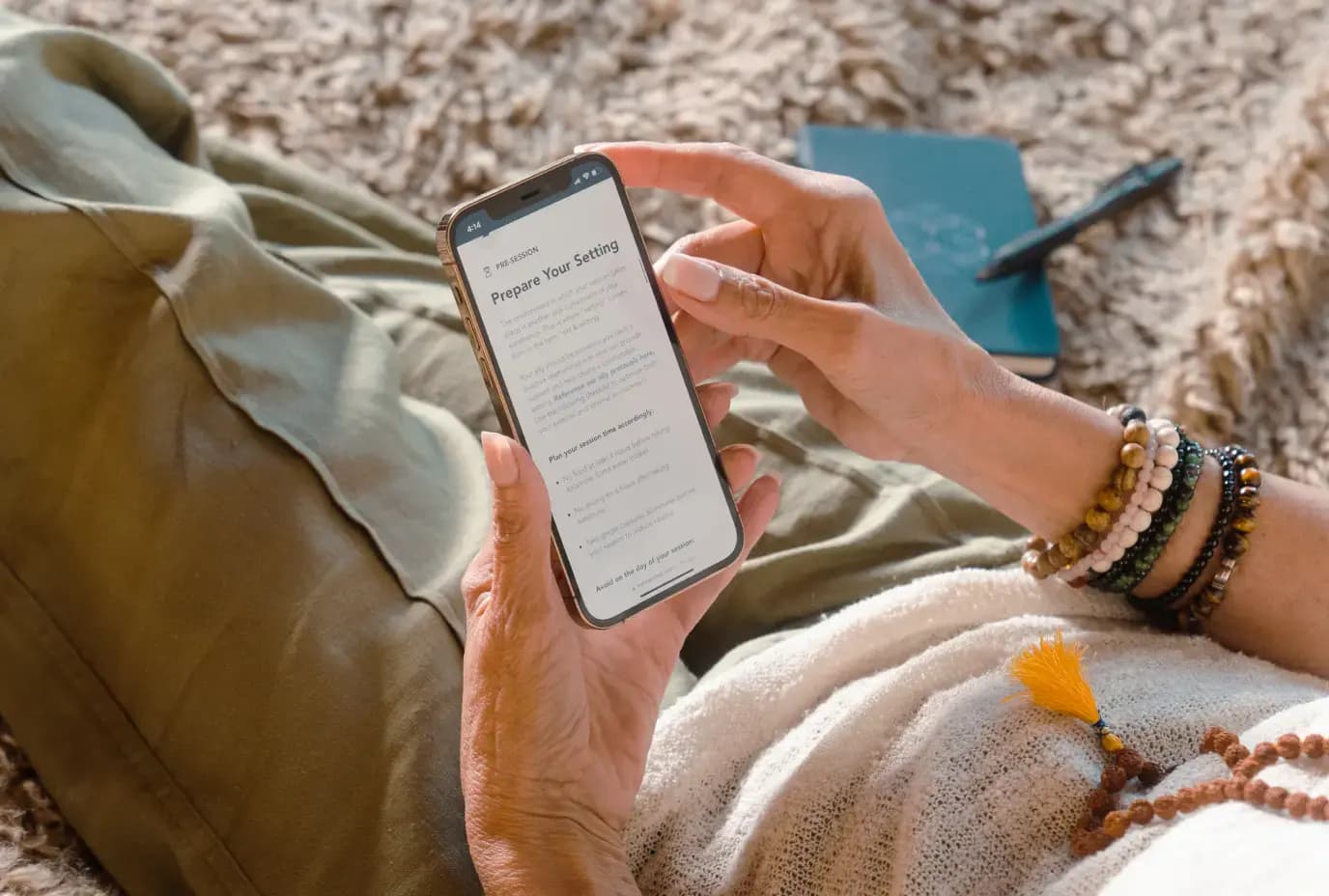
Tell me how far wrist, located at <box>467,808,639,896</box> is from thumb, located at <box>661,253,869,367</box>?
0.83ft

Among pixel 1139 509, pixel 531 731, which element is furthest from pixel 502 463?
pixel 1139 509

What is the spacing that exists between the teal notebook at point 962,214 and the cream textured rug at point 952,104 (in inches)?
1.4

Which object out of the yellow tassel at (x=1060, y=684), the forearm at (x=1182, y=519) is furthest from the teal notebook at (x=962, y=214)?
the yellow tassel at (x=1060, y=684)

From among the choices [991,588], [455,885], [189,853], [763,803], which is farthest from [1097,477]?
[189,853]

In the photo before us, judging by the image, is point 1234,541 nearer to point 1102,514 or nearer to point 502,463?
point 1102,514

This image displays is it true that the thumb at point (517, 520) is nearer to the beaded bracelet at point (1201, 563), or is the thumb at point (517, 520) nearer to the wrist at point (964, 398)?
the wrist at point (964, 398)

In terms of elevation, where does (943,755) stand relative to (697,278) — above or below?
below

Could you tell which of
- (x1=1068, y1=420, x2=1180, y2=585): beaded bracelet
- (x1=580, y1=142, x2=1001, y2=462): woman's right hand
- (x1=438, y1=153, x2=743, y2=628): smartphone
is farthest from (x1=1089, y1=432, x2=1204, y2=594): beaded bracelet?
(x1=438, y1=153, x2=743, y2=628): smartphone

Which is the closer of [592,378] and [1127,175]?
[592,378]

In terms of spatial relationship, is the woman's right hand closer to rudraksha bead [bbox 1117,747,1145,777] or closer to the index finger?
the index finger

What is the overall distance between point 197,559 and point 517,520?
183 millimetres

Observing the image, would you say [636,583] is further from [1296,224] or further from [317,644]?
[1296,224]

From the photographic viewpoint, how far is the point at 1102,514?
0.61 meters

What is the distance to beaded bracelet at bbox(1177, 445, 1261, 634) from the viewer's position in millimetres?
609
